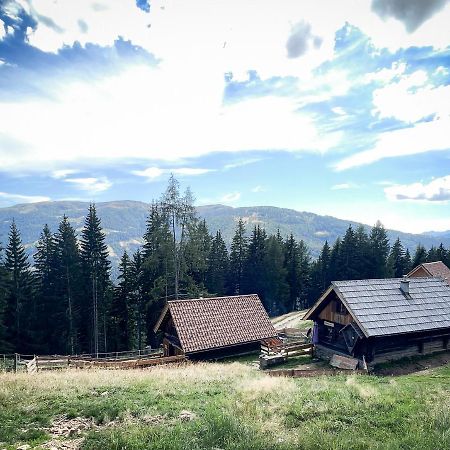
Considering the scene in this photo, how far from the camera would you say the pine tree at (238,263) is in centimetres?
7156

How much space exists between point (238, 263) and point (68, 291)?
116 ft

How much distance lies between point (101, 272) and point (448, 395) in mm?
40670

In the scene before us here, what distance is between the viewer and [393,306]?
25812mm

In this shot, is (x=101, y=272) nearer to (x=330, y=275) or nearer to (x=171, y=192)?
(x=171, y=192)

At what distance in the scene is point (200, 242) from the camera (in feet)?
130

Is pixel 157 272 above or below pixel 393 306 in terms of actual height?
above

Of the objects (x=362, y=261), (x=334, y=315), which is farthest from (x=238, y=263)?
(x=334, y=315)

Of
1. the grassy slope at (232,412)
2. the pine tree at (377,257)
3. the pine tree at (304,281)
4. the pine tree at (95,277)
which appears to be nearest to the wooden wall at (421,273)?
the pine tree at (377,257)

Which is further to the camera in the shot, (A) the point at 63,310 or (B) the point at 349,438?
(A) the point at 63,310

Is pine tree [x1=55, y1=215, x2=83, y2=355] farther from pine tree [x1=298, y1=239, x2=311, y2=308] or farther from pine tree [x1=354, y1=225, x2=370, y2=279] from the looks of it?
pine tree [x1=354, y1=225, x2=370, y2=279]

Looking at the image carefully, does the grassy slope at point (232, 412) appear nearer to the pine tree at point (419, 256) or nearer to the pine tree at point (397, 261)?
the pine tree at point (397, 261)

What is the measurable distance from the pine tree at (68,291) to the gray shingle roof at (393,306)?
32643 mm

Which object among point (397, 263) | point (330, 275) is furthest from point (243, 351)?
point (397, 263)

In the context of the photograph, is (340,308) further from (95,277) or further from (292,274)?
(292,274)
